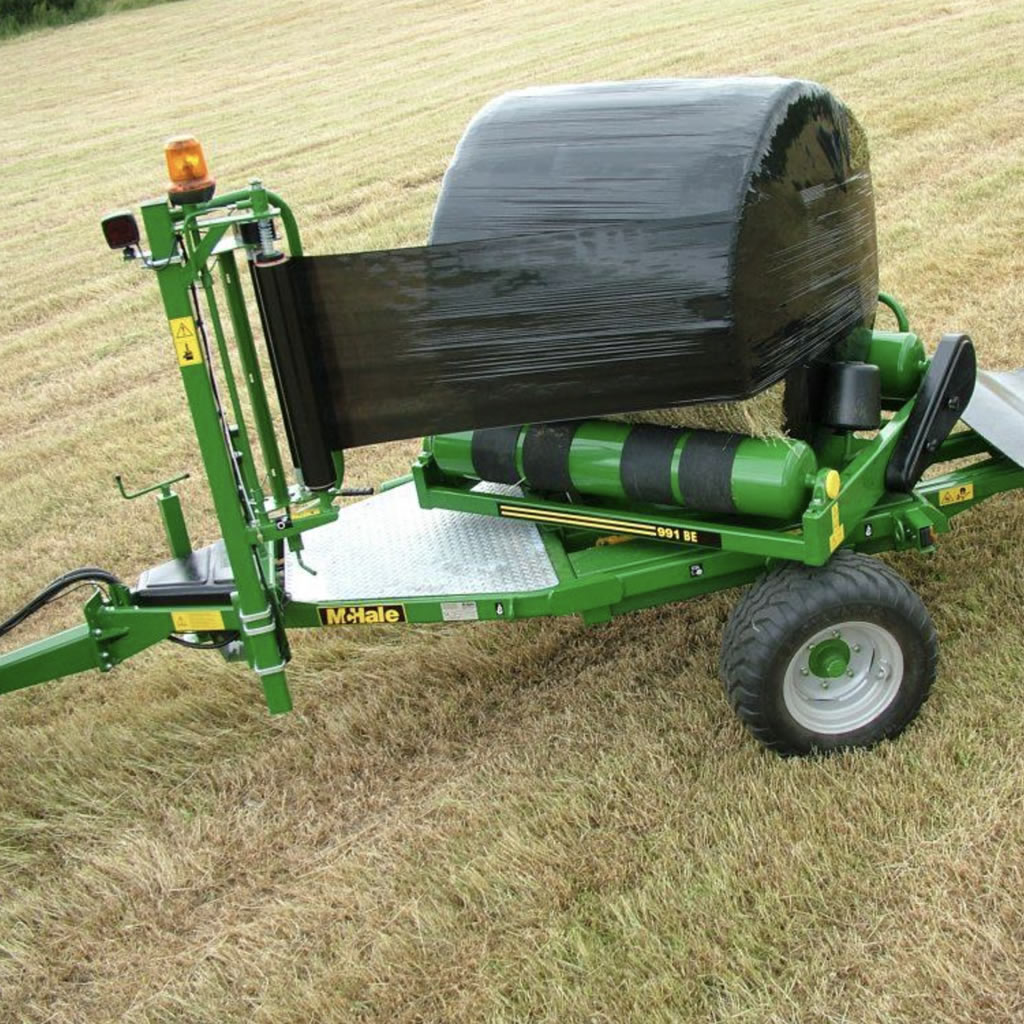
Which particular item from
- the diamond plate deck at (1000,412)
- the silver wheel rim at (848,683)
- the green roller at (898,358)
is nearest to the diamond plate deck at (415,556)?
the silver wheel rim at (848,683)

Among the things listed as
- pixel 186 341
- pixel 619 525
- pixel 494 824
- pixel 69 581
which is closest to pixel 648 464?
pixel 619 525

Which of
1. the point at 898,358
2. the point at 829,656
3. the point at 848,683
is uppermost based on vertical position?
the point at 898,358

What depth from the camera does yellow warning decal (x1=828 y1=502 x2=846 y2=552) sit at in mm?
3311

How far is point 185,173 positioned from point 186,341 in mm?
408

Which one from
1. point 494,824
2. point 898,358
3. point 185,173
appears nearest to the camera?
point 185,173

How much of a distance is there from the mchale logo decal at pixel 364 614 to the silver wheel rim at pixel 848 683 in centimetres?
111

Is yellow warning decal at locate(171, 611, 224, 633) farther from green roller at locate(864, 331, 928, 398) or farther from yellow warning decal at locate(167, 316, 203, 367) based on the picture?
green roller at locate(864, 331, 928, 398)

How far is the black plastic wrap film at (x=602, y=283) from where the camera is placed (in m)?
3.21

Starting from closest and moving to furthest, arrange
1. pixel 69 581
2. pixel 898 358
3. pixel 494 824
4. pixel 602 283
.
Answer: pixel 602 283 → pixel 494 824 → pixel 69 581 → pixel 898 358

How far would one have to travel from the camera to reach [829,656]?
3.49 m

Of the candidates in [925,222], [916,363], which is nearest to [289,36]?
[925,222]

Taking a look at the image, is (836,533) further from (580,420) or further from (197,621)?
(197,621)

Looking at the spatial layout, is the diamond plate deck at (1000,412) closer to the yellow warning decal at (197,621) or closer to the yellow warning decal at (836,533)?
the yellow warning decal at (836,533)

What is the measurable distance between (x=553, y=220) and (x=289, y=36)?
2452 cm
